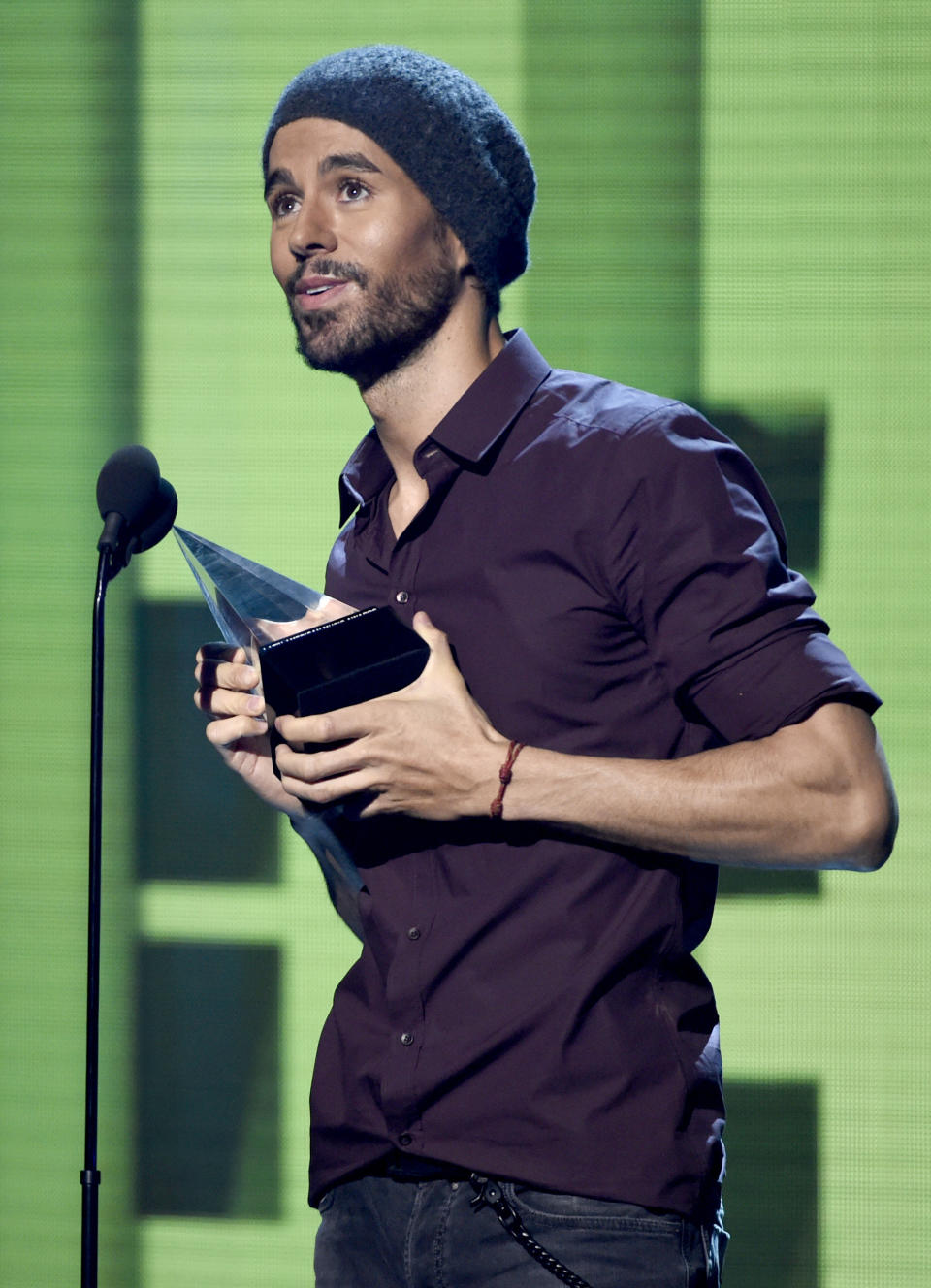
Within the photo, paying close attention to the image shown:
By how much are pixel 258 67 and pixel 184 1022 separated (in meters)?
1.50

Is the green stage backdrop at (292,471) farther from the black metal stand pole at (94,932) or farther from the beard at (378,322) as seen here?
the black metal stand pole at (94,932)

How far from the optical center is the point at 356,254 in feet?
4.45

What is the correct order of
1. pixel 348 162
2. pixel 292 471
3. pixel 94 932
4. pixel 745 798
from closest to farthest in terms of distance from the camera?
1. pixel 745 798
2. pixel 94 932
3. pixel 348 162
4. pixel 292 471

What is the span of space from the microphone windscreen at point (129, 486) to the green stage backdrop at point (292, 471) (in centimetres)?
74

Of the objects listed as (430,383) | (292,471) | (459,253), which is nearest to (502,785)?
(430,383)

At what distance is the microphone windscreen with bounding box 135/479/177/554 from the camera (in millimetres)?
1368

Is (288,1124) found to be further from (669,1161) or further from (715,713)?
(715,713)

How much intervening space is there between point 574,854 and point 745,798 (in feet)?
0.56

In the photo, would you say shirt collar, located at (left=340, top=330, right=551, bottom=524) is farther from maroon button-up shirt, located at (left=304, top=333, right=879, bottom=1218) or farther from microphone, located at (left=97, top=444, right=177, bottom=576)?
microphone, located at (left=97, top=444, right=177, bottom=576)

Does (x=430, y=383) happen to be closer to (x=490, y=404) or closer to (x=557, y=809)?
(x=490, y=404)

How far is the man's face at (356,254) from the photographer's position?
1.36 m

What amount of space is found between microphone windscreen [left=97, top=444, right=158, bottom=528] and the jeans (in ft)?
2.25

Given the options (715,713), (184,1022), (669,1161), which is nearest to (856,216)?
(715,713)

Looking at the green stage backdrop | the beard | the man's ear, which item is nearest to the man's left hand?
the beard
